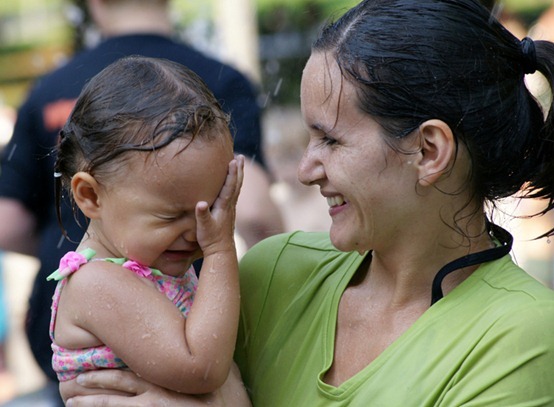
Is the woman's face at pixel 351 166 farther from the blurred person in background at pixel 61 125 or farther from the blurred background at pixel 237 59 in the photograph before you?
the blurred background at pixel 237 59

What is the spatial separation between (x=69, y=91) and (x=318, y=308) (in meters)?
1.66

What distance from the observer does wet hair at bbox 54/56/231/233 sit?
93.2 inches

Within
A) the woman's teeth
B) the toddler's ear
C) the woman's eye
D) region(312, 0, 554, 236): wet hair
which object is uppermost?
region(312, 0, 554, 236): wet hair

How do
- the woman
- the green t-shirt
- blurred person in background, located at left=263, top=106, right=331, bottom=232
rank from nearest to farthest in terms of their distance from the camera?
the green t-shirt
the woman
blurred person in background, located at left=263, top=106, right=331, bottom=232

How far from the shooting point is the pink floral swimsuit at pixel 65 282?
2.42 metres

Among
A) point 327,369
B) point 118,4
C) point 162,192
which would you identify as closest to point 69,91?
point 118,4

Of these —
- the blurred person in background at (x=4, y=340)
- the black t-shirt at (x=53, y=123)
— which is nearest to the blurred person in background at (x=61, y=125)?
the black t-shirt at (x=53, y=123)

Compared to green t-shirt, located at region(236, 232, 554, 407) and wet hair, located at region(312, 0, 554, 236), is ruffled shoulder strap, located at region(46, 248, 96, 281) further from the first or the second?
wet hair, located at region(312, 0, 554, 236)

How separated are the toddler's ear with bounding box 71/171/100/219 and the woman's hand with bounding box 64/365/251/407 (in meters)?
0.41

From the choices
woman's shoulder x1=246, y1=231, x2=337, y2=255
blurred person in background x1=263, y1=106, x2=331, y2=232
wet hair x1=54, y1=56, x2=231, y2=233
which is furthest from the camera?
blurred person in background x1=263, y1=106, x2=331, y2=232

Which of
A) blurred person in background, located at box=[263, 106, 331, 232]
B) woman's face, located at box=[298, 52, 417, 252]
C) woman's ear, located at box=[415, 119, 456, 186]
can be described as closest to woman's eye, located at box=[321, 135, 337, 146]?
woman's face, located at box=[298, 52, 417, 252]

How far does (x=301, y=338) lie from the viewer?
99.8 inches

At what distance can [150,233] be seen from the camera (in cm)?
240

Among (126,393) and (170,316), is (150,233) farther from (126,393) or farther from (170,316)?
(126,393)
